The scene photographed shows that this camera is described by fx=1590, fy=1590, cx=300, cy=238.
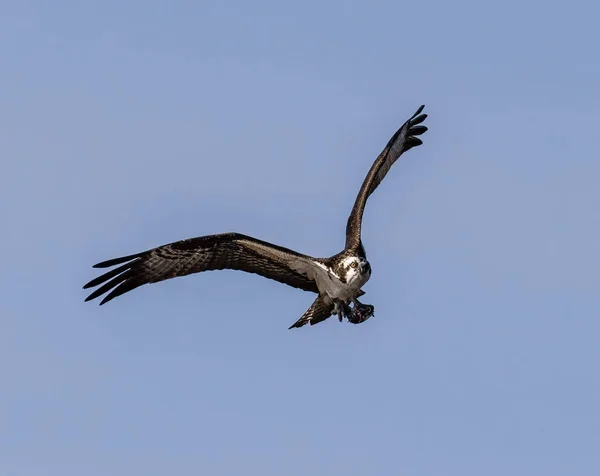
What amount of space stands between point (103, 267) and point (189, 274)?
5.56 feet

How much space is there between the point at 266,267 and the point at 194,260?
1285 millimetres

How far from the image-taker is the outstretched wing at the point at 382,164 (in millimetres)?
27219

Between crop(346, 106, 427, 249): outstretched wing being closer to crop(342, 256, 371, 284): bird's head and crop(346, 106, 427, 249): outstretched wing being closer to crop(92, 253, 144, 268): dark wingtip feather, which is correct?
crop(342, 256, 371, 284): bird's head

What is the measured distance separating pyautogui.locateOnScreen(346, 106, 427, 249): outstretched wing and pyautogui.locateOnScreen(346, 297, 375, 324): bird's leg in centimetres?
98

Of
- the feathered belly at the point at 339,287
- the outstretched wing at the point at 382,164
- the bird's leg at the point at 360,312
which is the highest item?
the outstretched wing at the point at 382,164

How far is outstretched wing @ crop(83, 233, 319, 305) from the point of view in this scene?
85.0ft

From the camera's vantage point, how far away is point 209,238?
25.9 m

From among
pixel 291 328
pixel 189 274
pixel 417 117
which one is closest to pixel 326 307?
pixel 291 328

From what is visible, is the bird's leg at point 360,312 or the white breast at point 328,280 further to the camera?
the bird's leg at point 360,312

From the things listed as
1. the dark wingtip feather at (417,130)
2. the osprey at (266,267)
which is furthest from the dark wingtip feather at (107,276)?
the dark wingtip feather at (417,130)

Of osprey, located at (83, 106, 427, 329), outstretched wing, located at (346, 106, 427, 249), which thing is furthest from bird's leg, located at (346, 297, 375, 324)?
outstretched wing, located at (346, 106, 427, 249)

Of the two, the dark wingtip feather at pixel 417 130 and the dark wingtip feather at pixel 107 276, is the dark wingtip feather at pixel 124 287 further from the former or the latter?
the dark wingtip feather at pixel 417 130

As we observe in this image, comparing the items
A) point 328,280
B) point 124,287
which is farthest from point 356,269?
point 124,287

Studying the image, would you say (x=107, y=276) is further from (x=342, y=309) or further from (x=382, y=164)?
(x=382, y=164)
